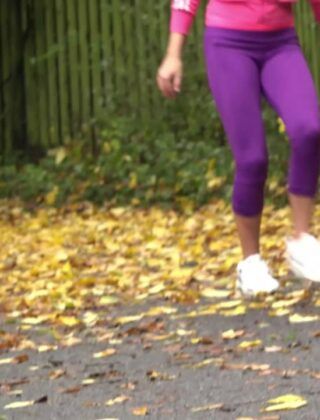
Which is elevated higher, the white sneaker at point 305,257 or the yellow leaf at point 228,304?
→ the white sneaker at point 305,257

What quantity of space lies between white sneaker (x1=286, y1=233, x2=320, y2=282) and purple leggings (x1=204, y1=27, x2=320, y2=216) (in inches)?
8.1

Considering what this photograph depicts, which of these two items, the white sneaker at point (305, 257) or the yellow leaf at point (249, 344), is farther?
the white sneaker at point (305, 257)

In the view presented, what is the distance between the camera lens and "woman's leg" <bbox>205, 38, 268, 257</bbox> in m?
6.59

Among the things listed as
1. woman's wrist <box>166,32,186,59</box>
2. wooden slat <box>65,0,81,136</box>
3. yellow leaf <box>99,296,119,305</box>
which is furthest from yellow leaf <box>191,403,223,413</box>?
wooden slat <box>65,0,81,136</box>

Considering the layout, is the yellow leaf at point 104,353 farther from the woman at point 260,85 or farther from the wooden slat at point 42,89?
the wooden slat at point 42,89

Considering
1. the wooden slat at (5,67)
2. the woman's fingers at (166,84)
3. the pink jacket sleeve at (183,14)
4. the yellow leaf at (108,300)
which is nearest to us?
the woman's fingers at (166,84)

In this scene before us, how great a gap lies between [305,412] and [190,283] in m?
3.53

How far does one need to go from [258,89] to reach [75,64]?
9.67 metres

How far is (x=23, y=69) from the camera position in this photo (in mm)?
16547

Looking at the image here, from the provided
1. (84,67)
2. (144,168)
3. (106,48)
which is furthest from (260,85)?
(84,67)

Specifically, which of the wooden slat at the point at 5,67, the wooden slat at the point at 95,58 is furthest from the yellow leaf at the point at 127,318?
the wooden slat at the point at 5,67

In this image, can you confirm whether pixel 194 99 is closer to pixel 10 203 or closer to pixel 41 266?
pixel 10 203

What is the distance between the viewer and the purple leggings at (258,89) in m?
6.51

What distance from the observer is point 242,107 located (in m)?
6.59
